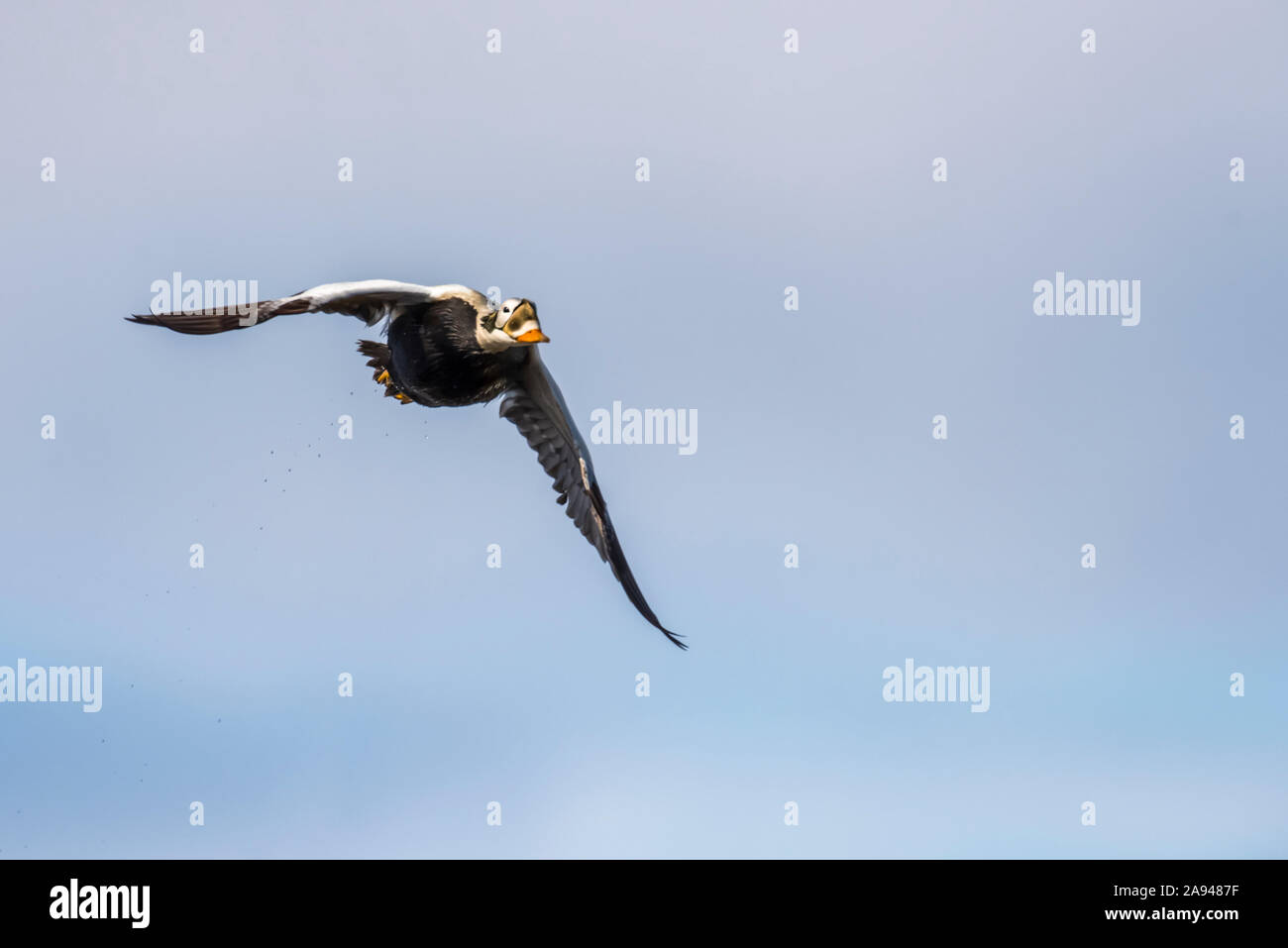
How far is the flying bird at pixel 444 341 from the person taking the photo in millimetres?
17438

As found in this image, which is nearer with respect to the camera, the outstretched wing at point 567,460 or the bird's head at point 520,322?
the bird's head at point 520,322

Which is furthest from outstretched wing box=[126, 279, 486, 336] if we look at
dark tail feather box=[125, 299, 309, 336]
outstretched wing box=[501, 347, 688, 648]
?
outstretched wing box=[501, 347, 688, 648]

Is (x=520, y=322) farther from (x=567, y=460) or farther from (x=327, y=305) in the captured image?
(x=567, y=460)

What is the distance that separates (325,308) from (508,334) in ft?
7.74

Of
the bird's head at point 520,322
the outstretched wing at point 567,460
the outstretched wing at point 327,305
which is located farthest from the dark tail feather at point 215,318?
the outstretched wing at point 567,460

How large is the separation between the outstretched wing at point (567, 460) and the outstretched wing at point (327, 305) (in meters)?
2.91

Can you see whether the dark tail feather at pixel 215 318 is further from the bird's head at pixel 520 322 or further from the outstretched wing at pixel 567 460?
the outstretched wing at pixel 567 460

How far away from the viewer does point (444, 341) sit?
1884 cm

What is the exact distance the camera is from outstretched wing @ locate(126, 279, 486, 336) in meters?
17.0

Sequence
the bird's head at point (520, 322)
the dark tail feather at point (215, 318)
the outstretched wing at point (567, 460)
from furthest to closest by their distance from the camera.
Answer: the outstretched wing at point (567, 460) < the bird's head at point (520, 322) < the dark tail feather at point (215, 318)

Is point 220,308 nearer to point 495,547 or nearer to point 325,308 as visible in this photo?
point 325,308

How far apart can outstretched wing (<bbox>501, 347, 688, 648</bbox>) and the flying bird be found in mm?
21

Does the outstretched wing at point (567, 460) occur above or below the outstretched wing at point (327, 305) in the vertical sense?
below
